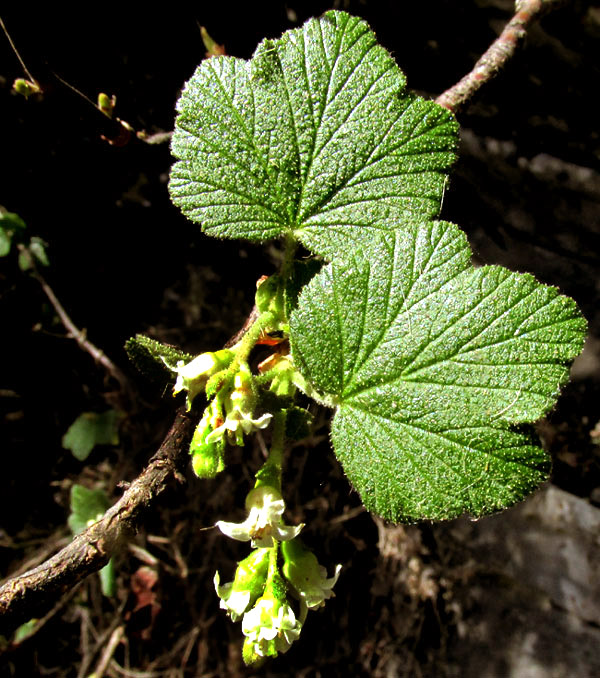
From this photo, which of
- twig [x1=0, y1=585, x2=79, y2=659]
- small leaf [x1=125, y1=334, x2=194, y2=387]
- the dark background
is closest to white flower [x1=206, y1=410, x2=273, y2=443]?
small leaf [x1=125, y1=334, x2=194, y2=387]

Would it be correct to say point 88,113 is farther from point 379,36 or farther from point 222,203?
point 379,36

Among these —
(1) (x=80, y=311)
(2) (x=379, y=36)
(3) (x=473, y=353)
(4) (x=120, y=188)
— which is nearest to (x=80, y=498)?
(1) (x=80, y=311)

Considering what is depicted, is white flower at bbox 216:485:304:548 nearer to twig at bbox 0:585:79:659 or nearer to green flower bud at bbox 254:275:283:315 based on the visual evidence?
green flower bud at bbox 254:275:283:315

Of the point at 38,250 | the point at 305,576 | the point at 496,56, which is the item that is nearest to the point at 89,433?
the point at 38,250

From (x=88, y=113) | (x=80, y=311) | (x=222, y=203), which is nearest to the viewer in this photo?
(x=222, y=203)

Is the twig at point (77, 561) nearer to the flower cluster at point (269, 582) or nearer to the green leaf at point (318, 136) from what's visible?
the flower cluster at point (269, 582)

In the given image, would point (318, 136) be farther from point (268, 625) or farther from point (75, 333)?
point (75, 333)
